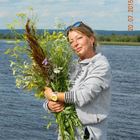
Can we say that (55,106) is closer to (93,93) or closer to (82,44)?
(93,93)

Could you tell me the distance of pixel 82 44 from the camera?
361 centimetres

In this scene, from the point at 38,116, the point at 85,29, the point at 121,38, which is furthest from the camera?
the point at 121,38

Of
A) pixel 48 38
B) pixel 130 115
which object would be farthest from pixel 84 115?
pixel 130 115

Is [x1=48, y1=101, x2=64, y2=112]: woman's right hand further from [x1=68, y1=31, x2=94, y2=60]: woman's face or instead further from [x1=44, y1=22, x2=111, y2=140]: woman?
[x1=68, y1=31, x2=94, y2=60]: woman's face

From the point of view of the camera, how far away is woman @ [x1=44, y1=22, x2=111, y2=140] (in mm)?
3516

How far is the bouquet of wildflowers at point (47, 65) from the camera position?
373 centimetres

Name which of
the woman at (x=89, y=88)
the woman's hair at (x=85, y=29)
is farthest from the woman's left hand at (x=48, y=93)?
the woman's hair at (x=85, y=29)

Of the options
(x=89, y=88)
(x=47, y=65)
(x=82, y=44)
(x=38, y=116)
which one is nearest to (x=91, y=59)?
(x=82, y=44)

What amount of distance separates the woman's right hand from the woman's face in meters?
0.39

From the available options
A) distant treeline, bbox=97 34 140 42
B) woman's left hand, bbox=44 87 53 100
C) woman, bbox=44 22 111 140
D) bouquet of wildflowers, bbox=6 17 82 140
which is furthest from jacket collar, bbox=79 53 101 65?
distant treeline, bbox=97 34 140 42

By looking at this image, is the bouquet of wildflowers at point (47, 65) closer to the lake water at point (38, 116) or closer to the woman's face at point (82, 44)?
the woman's face at point (82, 44)

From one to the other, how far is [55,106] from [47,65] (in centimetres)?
31

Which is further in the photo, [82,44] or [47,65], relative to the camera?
[47,65]

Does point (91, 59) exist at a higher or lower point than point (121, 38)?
higher
